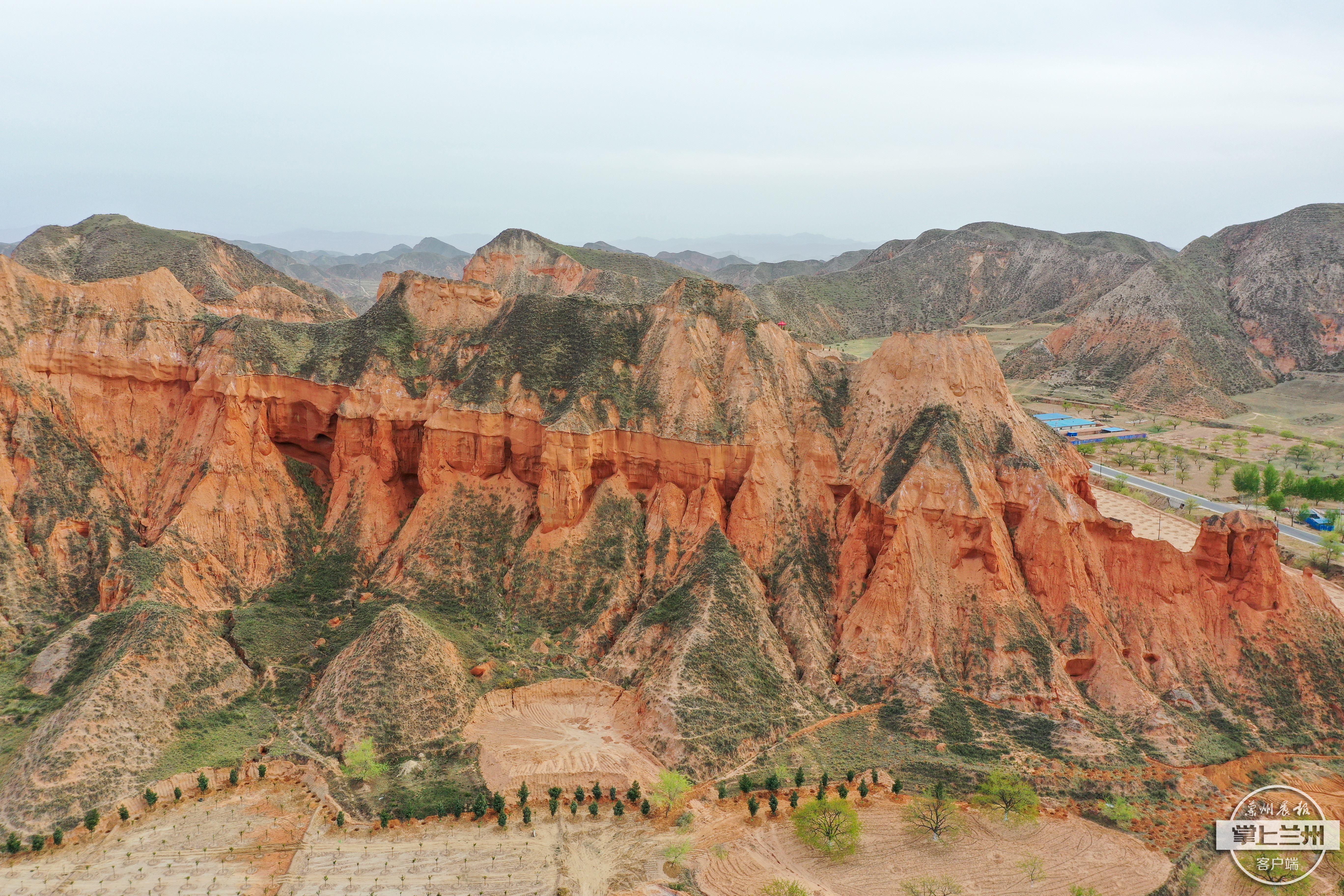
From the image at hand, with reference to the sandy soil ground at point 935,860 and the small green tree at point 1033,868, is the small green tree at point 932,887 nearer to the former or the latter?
the sandy soil ground at point 935,860

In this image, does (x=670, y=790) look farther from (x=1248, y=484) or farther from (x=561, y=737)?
(x=1248, y=484)

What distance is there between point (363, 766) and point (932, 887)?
23.7 metres

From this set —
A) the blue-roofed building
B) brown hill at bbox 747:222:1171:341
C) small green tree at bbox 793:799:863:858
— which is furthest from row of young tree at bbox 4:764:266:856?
brown hill at bbox 747:222:1171:341

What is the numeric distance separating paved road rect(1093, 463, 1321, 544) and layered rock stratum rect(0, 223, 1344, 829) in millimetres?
30765

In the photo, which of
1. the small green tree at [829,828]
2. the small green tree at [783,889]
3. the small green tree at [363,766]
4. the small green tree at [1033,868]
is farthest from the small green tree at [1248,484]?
the small green tree at [363,766]

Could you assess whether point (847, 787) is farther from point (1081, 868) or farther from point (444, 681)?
point (444, 681)

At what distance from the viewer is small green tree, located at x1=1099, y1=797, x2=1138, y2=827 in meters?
32.1

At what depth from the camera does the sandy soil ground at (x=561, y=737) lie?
115ft

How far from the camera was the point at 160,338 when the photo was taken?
52062mm

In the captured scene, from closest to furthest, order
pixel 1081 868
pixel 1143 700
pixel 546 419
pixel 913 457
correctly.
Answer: pixel 1081 868
pixel 1143 700
pixel 913 457
pixel 546 419

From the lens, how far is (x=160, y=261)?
352 ft

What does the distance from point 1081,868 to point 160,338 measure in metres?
57.9

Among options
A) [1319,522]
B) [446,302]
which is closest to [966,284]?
[1319,522]

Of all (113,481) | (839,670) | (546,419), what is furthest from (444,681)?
(113,481)
